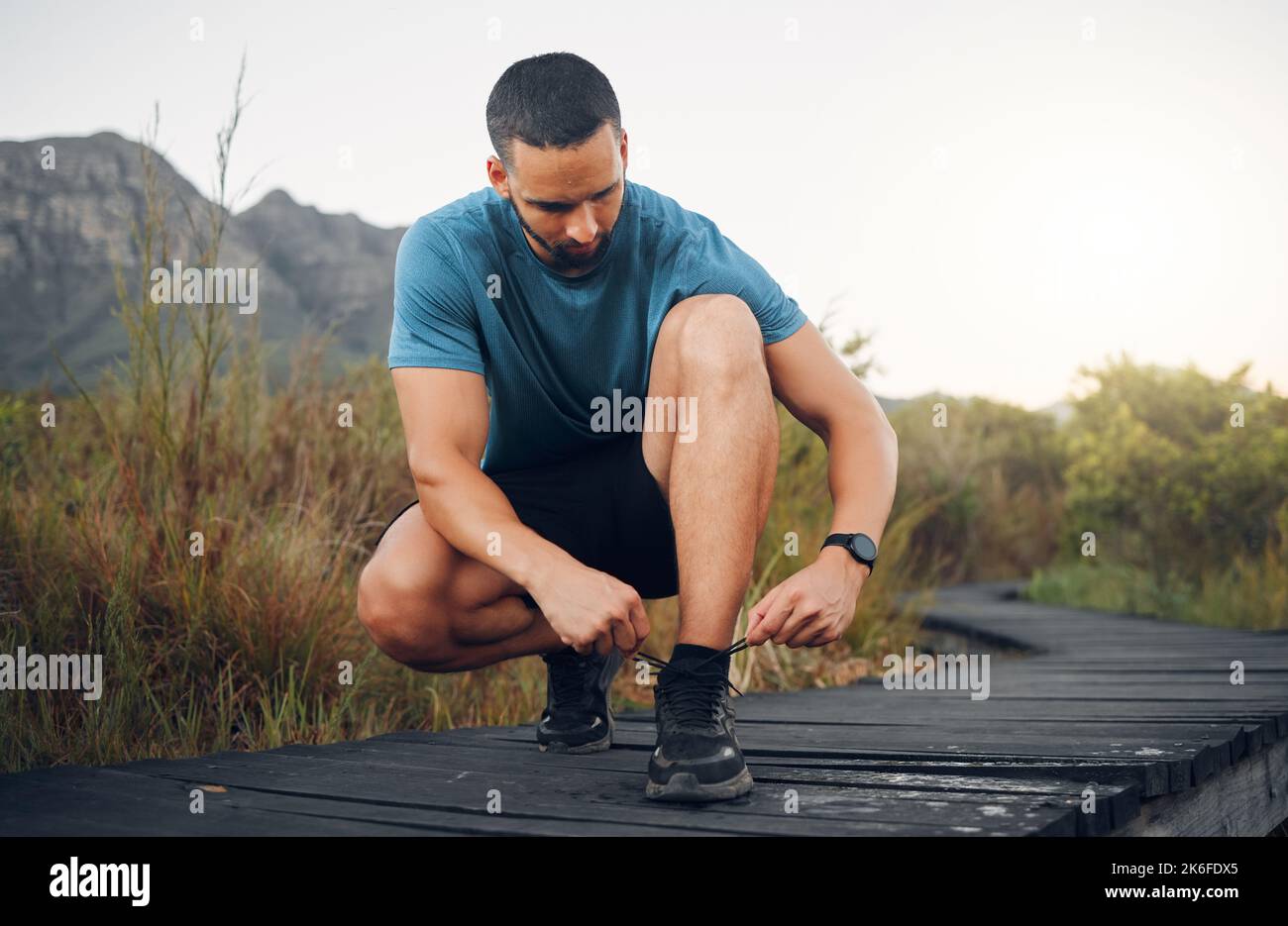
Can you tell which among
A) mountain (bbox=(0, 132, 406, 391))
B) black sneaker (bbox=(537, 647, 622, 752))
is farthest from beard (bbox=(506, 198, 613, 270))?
mountain (bbox=(0, 132, 406, 391))

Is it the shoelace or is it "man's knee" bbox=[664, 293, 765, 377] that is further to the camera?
"man's knee" bbox=[664, 293, 765, 377]

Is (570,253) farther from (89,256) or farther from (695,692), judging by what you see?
(89,256)

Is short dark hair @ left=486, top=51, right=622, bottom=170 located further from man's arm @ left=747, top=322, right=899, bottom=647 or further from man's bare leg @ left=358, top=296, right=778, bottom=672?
man's arm @ left=747, top=322, right=899, bottom=647

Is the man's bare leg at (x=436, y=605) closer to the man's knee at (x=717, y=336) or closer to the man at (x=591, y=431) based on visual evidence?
the man at (x=591, y=431)

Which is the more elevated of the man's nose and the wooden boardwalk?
the man's nose

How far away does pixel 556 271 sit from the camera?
2219mm

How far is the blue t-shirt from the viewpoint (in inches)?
84.4

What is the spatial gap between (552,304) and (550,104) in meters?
0.42

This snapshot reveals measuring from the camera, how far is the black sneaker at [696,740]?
62.7 inches

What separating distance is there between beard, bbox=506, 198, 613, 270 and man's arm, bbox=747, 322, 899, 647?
0.40m

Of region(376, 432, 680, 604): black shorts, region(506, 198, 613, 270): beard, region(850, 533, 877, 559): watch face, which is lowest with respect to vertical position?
region(850, 533, 877, 559): watch face

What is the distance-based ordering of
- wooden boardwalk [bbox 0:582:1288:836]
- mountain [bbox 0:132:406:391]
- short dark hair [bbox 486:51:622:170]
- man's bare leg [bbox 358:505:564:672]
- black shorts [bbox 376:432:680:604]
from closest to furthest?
wooden boardwalk [bbox 0:582:1288:836] → short dark hair [bbox 486:51:622:170] → man's bare leg [bbox 358:505:564:672] → black shorts [bbox 376:432:680:604] → mountain [bbox 0:132:406:391]
